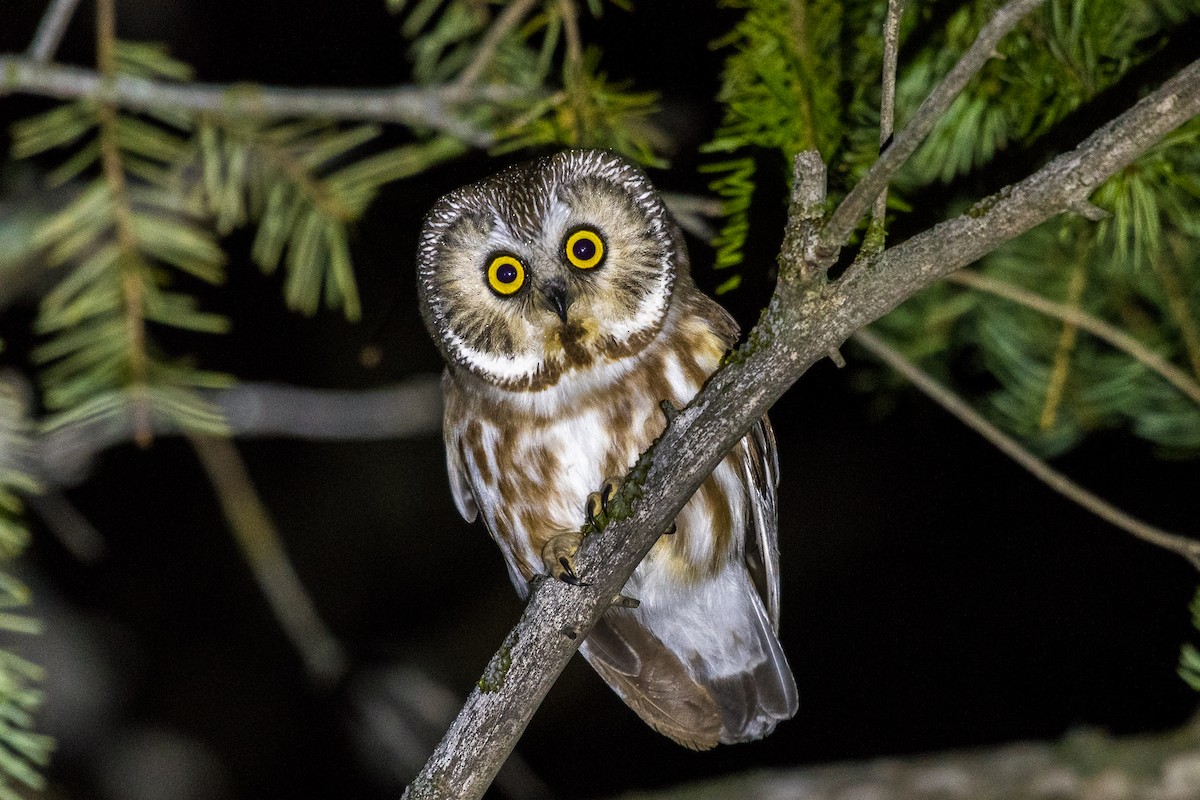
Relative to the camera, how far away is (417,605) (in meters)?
3.61

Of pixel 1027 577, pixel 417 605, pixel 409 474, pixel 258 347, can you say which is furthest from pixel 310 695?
pixel 1027 577

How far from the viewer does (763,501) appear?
6.42 ft

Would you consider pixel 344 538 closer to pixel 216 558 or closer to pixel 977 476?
pixel 216 558

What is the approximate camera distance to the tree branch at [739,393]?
978mm

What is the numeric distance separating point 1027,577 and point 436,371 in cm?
198

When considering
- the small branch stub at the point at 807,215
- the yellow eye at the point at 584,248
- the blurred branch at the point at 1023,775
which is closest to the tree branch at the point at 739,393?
the small branch stub at the point at 807,215

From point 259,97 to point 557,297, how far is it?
684 millimetres

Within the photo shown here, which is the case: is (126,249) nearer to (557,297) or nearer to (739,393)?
(557,297)

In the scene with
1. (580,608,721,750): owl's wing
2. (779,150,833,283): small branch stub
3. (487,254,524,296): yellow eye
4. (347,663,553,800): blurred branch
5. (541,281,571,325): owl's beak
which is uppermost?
(779,150,833,283): small branch stub

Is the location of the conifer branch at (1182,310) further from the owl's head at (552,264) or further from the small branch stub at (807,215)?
the small branch stub at (807,215)

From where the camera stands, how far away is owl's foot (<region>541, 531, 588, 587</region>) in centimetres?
135

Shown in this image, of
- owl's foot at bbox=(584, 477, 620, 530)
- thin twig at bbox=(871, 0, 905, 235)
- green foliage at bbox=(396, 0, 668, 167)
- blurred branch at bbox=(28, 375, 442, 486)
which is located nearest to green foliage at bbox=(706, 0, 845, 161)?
green foliage at bbox=(396, 0, 668, 167)

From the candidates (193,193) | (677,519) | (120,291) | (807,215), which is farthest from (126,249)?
(807,215)

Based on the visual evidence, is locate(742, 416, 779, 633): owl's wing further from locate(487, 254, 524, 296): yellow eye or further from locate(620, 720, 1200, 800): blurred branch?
locate(620, 720, 1200, 800): blurred branch
